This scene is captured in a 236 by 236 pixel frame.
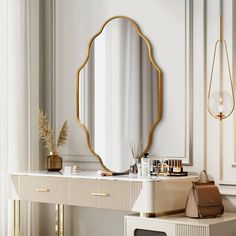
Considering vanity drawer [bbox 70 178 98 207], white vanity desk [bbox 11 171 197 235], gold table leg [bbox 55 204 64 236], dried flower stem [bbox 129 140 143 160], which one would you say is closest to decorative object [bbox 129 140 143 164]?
dried flower stem [bbox 129 140 143 160]

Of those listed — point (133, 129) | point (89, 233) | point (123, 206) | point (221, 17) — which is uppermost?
point (221, 17)

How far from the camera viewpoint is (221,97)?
3.27m

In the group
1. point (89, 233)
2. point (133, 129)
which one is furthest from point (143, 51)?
point (89, 233)

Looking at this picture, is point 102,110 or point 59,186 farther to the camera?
point 102,110

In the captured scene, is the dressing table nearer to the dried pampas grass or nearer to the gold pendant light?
the dried pampas grass

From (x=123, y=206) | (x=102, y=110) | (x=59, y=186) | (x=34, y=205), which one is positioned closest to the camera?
(x=123, y=206)

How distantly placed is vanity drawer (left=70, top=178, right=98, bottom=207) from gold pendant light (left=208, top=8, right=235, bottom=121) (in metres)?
0.76

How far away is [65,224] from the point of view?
4102 millimetres

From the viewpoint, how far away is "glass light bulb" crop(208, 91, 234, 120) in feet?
10.6

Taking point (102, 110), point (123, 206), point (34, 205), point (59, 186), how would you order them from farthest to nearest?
point (34, 205), point (102, 110), point (59, 186), point (123, 206)

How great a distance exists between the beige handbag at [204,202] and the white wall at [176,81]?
15cm

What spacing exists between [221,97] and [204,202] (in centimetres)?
59

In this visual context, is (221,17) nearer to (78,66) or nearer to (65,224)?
(78,66)

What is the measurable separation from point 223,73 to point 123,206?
35.9 inches
